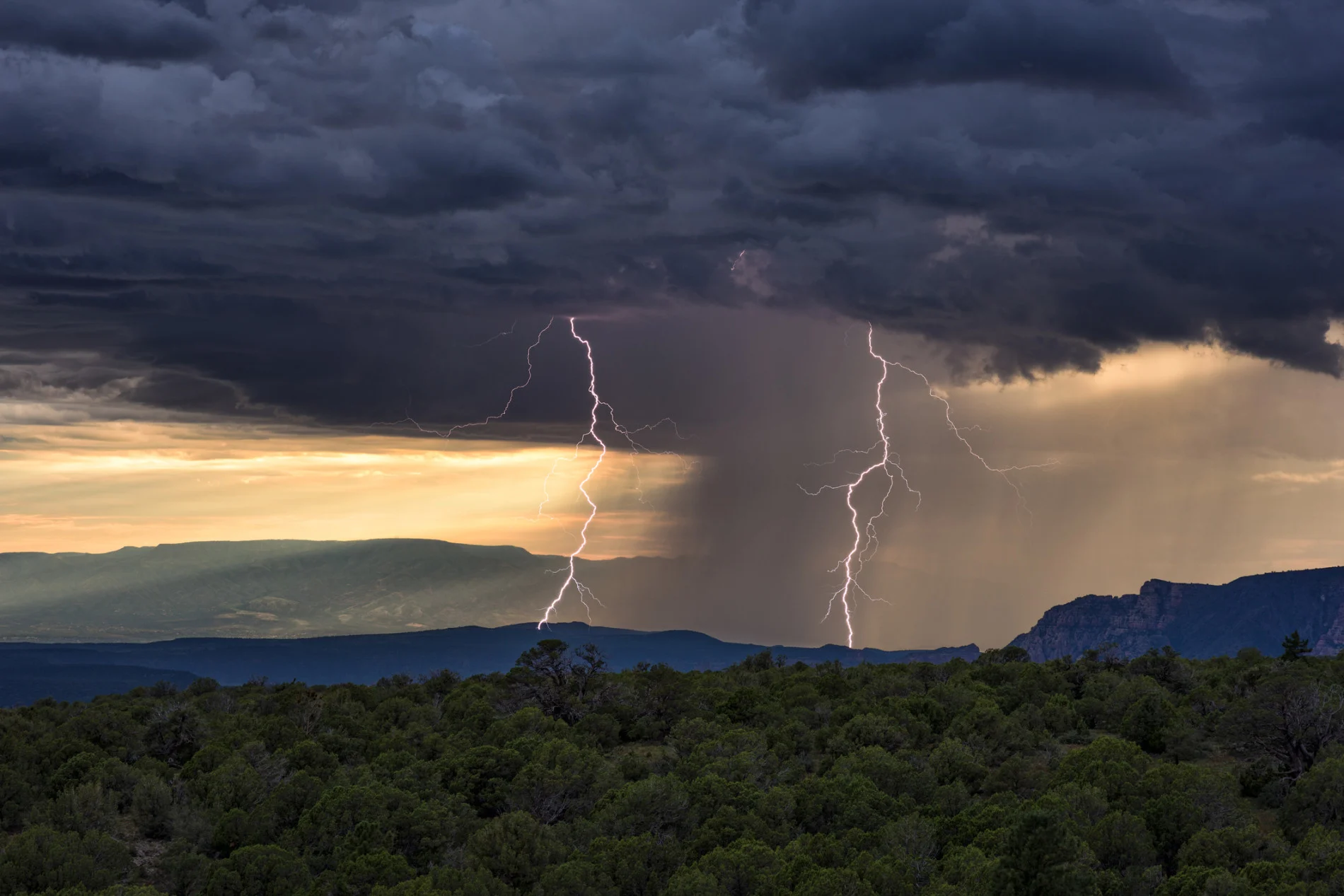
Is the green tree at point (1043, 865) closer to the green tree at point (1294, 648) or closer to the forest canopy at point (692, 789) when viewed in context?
the forest canopy at point (692, 789)

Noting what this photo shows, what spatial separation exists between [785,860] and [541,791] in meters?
22.8

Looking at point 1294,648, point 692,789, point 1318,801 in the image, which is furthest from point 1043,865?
point 1294,648

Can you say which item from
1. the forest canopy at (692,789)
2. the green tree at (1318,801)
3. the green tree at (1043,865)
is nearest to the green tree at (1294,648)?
the forest canopy at (692,789)

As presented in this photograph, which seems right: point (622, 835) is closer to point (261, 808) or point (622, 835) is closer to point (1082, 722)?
point (261, 808)

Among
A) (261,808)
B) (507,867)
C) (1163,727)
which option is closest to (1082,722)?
(1163,727)

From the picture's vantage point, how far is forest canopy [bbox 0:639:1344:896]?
64188mm

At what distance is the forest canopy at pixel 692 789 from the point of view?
6419 centimetres

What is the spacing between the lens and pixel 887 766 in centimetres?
8294

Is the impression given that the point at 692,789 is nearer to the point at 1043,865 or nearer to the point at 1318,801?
the point at 1043,865

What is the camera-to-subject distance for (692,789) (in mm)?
79375

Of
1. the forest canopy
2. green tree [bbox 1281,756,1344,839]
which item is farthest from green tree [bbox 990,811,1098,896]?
green tree [bbox 1281,756,1344,839]

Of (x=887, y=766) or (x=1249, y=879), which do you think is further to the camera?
(x=887, y=766)

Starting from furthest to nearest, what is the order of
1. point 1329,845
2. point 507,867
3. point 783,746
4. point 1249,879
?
point 783,746 < point 507,867 < point 1329,845 < point 1249,879

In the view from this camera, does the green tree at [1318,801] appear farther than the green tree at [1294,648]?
No
